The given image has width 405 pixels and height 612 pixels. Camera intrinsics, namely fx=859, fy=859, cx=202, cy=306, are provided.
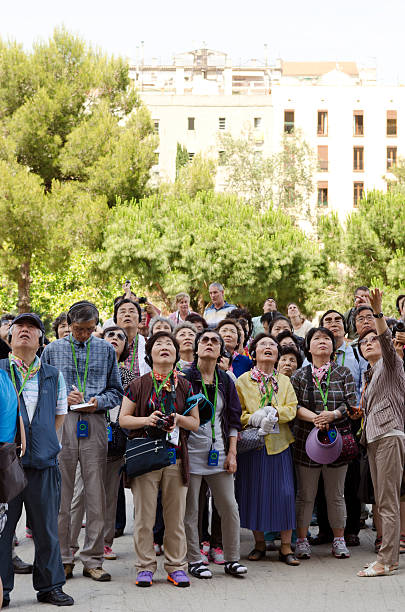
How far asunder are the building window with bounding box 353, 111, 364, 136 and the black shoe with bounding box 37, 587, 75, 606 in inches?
2468

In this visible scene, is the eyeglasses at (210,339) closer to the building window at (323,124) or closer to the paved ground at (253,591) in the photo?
the paved ground at (253,591)

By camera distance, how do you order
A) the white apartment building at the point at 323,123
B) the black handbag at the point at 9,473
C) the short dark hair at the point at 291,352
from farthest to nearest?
the white apartment building at the point at 323,123 < the short dark hair at the point at 291,352 < the black handbag at the point at 9,473

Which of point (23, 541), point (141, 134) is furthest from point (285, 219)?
point (23, 541)

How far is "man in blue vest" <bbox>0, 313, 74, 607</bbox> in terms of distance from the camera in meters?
6.01

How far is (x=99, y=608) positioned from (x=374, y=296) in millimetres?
3075

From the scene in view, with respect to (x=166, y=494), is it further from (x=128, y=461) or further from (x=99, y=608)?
(x=99, y=608)

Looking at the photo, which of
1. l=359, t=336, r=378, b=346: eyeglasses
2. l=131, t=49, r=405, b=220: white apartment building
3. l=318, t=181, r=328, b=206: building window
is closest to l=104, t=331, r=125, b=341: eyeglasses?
l=359, t=336, r=378, b=346: eyeglasses

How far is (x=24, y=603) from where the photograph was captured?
19.9 feet

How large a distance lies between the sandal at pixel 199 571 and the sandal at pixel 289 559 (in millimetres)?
775

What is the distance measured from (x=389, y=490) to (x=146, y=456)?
6.60 ft

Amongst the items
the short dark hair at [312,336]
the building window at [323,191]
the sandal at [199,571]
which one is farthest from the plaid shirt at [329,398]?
the building window at [323,191]

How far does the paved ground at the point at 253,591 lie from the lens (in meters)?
6.05

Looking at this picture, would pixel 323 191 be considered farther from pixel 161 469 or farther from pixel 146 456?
pixel 146 456

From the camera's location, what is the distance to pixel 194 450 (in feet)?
23.3
